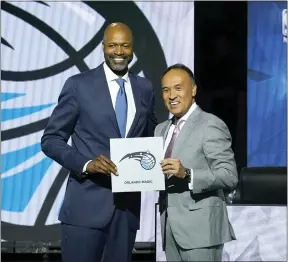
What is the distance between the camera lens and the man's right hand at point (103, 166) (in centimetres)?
278

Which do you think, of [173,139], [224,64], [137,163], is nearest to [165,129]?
[173,139]

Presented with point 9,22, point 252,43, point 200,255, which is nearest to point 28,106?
point 9,22

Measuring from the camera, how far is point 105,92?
297 centimetres

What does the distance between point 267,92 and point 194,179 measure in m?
3.37

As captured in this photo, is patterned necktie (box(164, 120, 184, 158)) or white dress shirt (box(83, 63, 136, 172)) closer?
patterned necktie (box(164, 120, 184, 158))

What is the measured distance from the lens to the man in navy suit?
2.91 metres

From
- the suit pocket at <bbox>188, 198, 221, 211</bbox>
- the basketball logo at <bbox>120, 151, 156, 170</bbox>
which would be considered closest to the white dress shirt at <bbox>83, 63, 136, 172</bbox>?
the basketball logo at <bbox>120, 151, 156, 170</bbox>

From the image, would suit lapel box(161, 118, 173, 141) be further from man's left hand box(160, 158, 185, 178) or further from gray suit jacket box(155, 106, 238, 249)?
man's left hand box(160, 158, 185, 178)

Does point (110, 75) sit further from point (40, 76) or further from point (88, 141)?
point (40, 76)

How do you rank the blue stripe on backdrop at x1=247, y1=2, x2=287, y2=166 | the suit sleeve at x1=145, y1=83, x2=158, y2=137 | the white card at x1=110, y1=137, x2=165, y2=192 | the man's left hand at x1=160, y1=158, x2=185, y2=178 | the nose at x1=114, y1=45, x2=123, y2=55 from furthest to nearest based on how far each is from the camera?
the blue stripe on backdrop at x1=247, y1=2, x2=287, y2=166
the suit sleeve at x1=145, y1=83, x2=158, y2=137
the nose at x1=114, y1=45, x2=123, y2=55
the white card at x1=110, y1=137, x2=165, y2=192
the man's left hand at x1=160, y1=158, x2=185, y2=178

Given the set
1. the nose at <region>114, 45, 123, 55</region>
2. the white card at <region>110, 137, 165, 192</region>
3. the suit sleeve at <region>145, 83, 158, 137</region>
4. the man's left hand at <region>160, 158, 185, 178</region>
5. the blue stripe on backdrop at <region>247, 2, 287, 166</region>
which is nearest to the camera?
the man's left hand at <region>160, 158, 185, 178</region>

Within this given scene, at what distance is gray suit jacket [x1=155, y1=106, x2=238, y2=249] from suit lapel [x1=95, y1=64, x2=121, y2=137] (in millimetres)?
282

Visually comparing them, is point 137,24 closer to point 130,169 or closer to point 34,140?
point 34,140

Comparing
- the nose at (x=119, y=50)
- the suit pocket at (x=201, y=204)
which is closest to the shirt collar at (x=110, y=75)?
the nose at (x=119, y=50)
